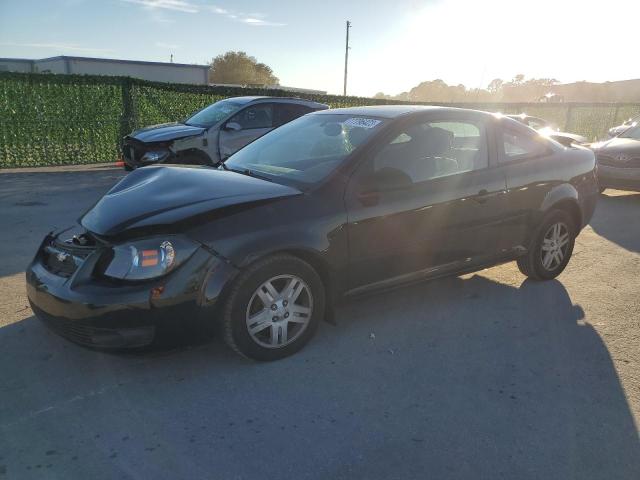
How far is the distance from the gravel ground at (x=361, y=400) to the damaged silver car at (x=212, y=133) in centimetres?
453

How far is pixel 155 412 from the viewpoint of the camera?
2.76 m

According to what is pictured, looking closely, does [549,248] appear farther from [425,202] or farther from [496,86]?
[496,86]

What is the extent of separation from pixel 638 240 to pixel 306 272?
5258 mm

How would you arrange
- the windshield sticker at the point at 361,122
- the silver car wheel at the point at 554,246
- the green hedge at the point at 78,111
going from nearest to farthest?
the windshield sticker at the point at 361,122 < the silver car wheel at the point at 554,246 < the green hedge at the point at 78,111

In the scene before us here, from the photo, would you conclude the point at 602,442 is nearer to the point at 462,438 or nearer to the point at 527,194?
the point at 462,438

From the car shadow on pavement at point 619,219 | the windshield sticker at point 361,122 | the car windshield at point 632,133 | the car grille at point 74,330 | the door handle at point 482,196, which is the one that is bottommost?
the car shadow on pavement at point 619,219

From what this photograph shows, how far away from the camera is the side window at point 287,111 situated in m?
9.41

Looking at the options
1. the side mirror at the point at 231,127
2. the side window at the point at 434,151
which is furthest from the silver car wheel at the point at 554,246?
the side mirror at the point at 231,127

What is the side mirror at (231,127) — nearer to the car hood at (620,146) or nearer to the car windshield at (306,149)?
the car windshield at (306,149)

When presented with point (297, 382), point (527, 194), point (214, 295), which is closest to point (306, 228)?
point (214, 295)

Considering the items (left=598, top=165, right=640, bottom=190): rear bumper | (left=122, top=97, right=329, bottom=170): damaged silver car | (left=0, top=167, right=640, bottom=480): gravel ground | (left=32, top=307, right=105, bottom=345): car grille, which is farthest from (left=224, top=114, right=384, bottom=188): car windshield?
(left=598, top=165, right=640, bottom=190): rear bumper

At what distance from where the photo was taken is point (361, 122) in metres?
3.95

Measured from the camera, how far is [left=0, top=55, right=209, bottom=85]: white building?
41250 millimetres

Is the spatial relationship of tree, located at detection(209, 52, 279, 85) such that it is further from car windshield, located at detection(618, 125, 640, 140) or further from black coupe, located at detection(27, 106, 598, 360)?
black coupe, located at detection(27, 106, 598, 360)
